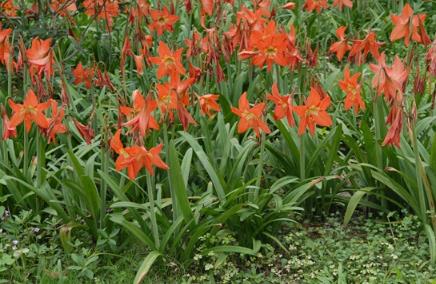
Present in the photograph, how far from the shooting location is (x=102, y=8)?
574 centimetres

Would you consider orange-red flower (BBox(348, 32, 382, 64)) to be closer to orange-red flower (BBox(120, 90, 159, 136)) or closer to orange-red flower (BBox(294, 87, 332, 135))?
orange-red flower (BBox(294, 87, 332, 135))

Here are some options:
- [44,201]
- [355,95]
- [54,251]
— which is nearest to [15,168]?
[44,201]

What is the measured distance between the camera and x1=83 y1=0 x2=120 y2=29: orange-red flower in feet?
18.6

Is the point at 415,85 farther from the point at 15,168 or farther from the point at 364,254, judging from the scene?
the point at 15,168

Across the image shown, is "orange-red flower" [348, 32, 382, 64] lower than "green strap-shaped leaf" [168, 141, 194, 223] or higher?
higher

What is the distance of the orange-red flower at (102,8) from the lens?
5.66 meters

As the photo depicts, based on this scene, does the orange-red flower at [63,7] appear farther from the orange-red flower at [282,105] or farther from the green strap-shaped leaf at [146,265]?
the green strap-shaped leaf at [146,265]

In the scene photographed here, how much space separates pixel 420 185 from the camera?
13.4ft

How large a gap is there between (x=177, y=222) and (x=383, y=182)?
111cm

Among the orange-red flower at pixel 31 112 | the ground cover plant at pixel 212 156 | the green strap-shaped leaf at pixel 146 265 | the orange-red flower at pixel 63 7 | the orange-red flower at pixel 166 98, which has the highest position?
the orange-red flower at pixel 63 7

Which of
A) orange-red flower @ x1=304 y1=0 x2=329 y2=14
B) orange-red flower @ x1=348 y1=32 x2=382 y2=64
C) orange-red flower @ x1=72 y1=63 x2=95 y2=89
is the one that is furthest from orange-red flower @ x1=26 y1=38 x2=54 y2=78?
orange-red flower @ x1=304 y1=0 x2=329 y2=14

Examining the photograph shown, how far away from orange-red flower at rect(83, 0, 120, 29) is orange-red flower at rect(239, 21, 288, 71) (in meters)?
1.53

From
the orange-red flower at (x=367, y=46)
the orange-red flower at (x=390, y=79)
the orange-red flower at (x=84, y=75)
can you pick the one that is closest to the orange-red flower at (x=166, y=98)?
the orange-red flower at (x=390, y=79)

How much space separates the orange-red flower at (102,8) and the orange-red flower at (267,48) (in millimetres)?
1531
